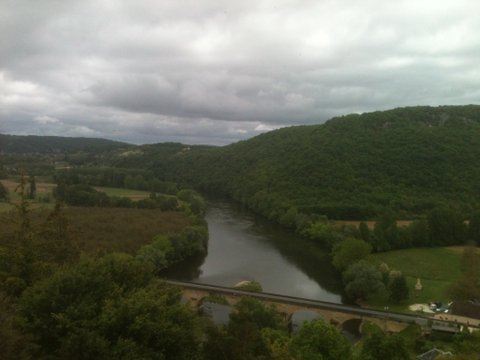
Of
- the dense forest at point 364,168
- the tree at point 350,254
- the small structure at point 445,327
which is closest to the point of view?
the small structure at point 445,327

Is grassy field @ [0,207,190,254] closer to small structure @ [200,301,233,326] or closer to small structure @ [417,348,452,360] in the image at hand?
small structure @ [200,301,233,326]

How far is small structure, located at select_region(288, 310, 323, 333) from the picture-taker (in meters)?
30.2

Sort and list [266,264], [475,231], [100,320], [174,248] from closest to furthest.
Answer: [100,320] → [174,248] → [266,264] → [475,231]

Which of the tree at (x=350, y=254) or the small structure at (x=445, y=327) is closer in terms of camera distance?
the small structure at (x=445, y=327)

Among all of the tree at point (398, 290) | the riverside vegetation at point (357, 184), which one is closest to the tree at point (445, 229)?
the riverside vegetation at point (357, 184)

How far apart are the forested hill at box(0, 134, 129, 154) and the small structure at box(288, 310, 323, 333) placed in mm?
89683

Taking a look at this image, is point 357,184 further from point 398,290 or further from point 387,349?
point 387,349

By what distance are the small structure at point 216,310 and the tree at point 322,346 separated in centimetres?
959

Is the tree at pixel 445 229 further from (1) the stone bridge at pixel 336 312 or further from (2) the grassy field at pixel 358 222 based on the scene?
(1) the stone bridge at pixel 336 312

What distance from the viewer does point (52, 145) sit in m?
159

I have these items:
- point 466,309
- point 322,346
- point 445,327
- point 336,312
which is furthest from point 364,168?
point 322,346

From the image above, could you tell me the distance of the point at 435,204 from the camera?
6944 cm

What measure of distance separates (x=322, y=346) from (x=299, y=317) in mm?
14485

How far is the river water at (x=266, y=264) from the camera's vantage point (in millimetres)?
39700
